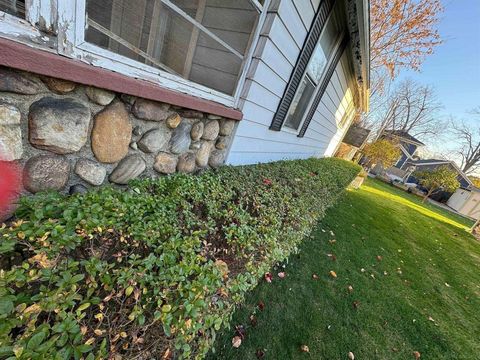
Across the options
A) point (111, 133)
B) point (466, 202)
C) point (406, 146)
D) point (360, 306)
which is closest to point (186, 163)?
point (111, 133)

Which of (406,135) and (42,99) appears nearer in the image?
(42,99)

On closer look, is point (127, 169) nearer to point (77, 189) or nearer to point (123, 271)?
point (77, 189)

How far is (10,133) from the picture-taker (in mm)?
1072

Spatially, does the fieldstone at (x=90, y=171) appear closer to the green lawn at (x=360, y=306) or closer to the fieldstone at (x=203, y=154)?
the fieldstone at (x=203, y=154)

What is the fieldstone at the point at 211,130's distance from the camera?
2.23 meters

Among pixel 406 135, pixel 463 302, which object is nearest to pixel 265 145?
pixel 463 302

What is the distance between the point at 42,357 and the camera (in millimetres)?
648

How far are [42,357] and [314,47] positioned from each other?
4.27 m

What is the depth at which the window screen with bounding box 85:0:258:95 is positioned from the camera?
88.7 inches

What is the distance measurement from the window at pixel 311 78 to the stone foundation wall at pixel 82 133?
269 centimetres

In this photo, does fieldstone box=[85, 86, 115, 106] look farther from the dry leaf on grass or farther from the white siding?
the dry leaf on grass

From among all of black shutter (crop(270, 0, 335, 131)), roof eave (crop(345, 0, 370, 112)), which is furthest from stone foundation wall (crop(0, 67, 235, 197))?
roof eave (crop(345, 0, 370, 112))

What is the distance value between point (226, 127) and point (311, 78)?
2812mm

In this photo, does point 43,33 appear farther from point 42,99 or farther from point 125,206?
point 125,206
